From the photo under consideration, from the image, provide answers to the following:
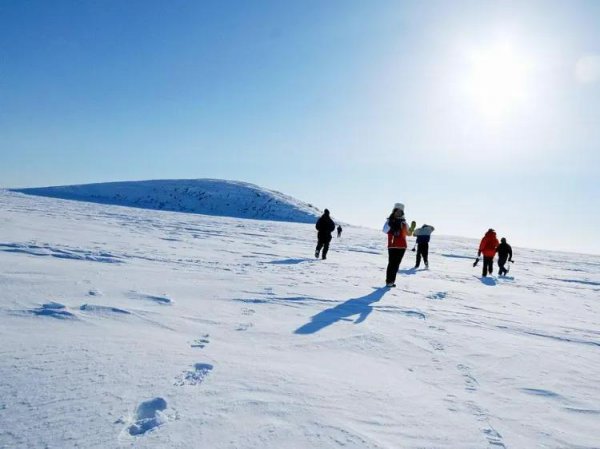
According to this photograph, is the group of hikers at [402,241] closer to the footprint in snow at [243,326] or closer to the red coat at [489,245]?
the red coat at [489,245]

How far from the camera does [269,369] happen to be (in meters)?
3.48

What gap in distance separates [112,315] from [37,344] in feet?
4.01

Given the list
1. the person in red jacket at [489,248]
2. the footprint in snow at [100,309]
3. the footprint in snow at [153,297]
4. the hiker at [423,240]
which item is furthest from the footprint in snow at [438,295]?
the person in red jacket at [489,248]

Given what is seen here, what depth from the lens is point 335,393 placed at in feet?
10.3

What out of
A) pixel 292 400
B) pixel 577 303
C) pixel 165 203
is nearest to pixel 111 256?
pixel 292 400

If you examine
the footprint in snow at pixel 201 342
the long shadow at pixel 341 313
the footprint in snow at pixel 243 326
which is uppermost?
the long shadow at pixel 341 313

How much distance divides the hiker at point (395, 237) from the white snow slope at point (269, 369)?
2.13m

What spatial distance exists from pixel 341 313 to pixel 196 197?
8319cm

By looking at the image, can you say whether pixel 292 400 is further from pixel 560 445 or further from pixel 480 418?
pixel 560 445

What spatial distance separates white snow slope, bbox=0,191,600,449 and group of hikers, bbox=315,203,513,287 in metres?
2.31

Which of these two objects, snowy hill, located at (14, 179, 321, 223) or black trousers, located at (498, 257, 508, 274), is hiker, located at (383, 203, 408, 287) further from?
Answer: snowy hill, located at (14, 179, 321, 223)

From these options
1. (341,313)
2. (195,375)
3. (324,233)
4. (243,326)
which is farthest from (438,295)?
(324,233)

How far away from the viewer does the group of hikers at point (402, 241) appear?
956 centimetres

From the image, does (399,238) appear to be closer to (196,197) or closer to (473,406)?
(473,406)
